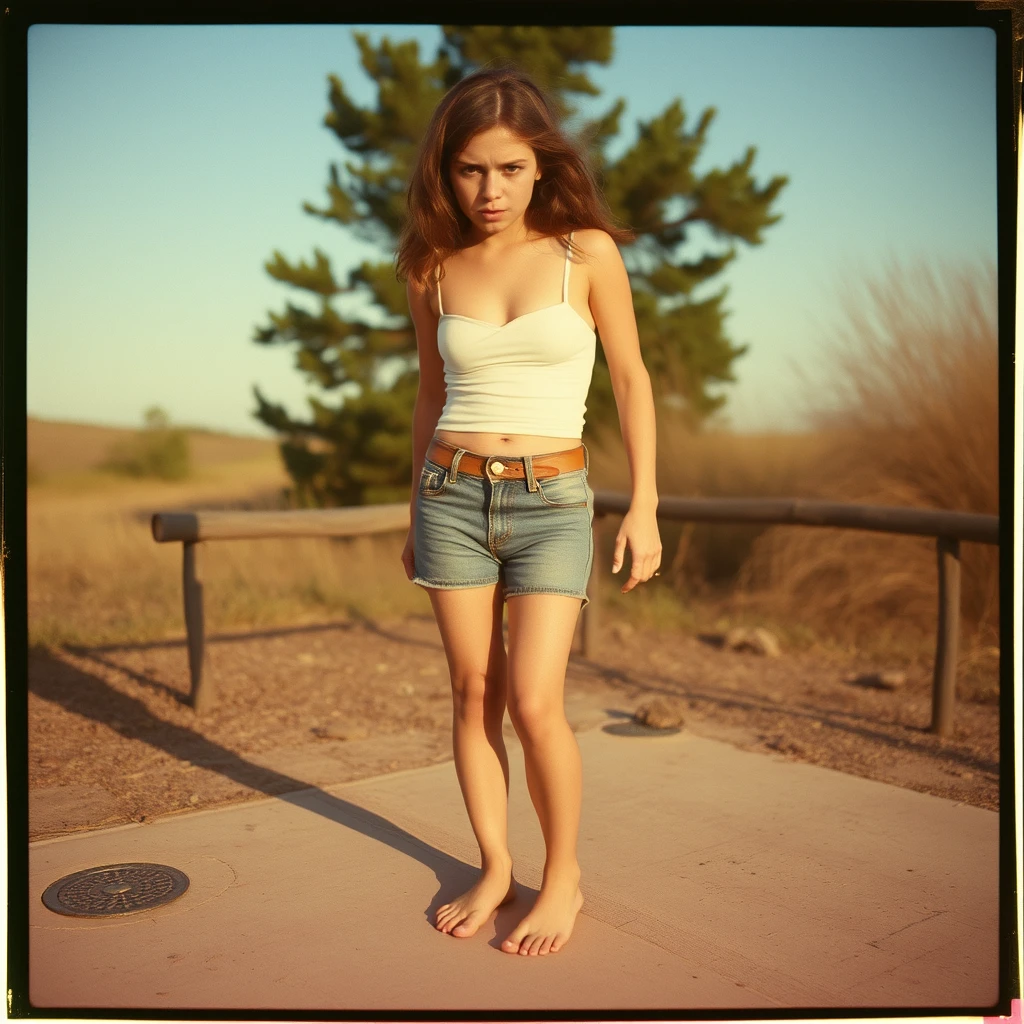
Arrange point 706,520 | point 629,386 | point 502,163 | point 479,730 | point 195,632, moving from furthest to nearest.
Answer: point 706,520 → point 195,632 → point 479,730 → point 629,386 → point 502,163

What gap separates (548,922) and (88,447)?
19368 mm

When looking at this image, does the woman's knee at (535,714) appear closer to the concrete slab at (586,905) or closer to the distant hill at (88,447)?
the concrete slab at (586,905)

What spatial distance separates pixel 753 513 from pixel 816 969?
3.03 m

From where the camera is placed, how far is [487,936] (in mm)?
2557

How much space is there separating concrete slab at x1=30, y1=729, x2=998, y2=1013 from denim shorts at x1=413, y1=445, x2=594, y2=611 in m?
0.87

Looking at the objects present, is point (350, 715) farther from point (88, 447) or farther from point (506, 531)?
point (88, 447)

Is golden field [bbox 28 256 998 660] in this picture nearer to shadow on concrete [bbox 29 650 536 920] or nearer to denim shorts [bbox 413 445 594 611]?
shadow on concrete [bbox 29 650 536 920]

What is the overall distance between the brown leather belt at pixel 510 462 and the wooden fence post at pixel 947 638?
7.89 ft

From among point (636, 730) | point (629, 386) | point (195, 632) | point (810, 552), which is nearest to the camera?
point (629, 386)

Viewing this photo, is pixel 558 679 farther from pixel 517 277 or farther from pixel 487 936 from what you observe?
pixel 517 277

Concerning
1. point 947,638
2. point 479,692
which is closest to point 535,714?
point 479,692

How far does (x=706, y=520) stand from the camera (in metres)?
5.53

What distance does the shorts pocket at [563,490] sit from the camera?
246 centimetres

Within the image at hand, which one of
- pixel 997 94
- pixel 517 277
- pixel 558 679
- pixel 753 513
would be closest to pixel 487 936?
pixel 558 679
